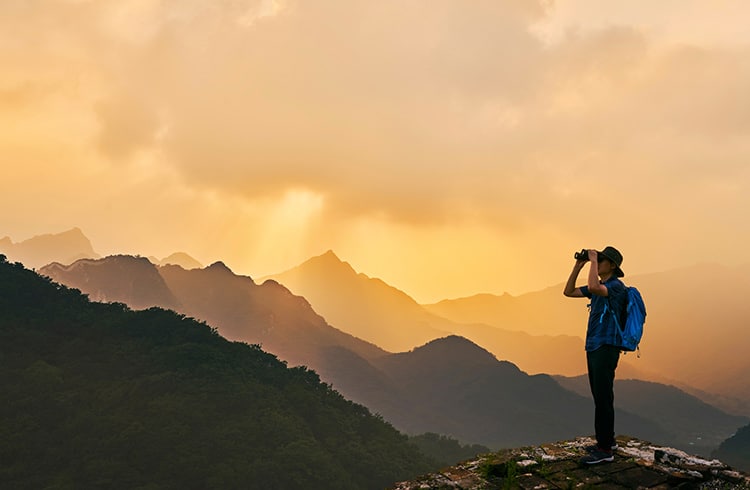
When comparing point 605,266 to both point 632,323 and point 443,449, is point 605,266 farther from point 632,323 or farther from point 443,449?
point 443,449

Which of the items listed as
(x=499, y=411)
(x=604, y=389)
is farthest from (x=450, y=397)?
(x=604, y=389)

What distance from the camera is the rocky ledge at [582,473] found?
5.54 metres

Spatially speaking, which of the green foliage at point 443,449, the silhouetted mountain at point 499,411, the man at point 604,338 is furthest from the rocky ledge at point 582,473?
the silhouetted mountain at point 499,411

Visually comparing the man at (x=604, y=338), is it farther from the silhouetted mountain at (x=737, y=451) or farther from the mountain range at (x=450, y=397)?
the mountain range at (x=450, y=397)

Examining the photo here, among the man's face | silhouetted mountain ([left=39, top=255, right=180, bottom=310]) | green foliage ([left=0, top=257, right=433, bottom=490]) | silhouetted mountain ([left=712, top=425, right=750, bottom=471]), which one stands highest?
silhouetted mountain ([left=39, top=255, right=180, bottom=310])

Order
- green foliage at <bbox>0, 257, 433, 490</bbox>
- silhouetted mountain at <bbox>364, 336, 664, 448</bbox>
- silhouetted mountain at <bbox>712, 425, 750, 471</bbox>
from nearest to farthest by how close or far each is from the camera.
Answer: green foliage at <bbox>0, 257, 433, 490</bbox>, silhouetted mountain at <bbox>712, 425, 750, 471</bbox>, silhouetted mountain at <bbox>364, 336, 664, 448</bbox>

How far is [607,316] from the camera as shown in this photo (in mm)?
6406

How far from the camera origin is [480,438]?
160000 millimetres

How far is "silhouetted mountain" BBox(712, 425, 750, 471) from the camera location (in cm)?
9643

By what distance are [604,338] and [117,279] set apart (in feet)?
627

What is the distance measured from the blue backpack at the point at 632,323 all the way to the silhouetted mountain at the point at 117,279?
605 ft

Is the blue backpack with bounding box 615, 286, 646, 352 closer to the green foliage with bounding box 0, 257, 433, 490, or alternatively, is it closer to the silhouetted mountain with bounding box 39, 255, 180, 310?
the green foliage with bounding box 0, 257, 433, 490

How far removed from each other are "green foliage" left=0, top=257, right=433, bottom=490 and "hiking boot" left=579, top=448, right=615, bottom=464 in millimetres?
55576

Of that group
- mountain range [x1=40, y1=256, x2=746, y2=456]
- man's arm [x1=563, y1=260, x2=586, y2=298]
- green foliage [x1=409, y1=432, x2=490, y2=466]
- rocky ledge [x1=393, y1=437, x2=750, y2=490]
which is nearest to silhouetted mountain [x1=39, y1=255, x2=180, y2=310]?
mountain range [x1=40, y1=256, x2=746, y2=456]
